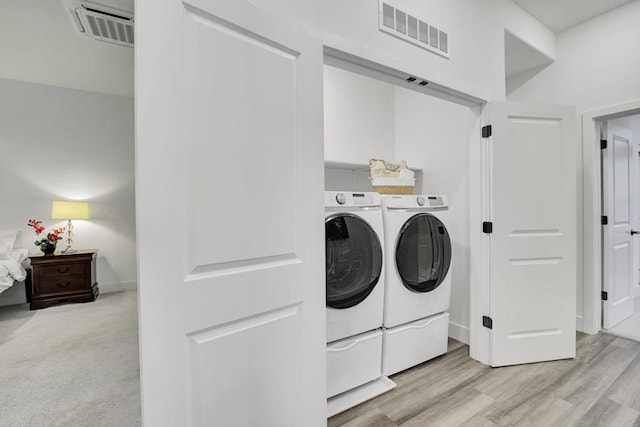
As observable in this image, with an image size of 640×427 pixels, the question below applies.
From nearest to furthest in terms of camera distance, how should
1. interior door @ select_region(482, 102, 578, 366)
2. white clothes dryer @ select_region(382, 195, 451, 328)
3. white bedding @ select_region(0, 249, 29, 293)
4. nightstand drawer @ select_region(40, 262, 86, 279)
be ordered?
white clothes dryer @ select_region(382, 195, 451, 328) → interior door @ select_region(482, 102, 578, 366) → white bedding @ select_region(0, 249, 29, 293) → nightstand drawer @ select_region(40, 262, 86, 279)

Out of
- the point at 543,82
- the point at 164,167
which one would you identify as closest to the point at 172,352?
the point at 164,167

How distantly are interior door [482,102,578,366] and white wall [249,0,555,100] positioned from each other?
0.36m

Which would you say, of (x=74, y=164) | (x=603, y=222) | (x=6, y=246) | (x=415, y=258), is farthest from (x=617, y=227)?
(x=6, y=246)

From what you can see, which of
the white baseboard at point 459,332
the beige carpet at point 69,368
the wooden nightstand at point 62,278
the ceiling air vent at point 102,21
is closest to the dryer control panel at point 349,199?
the white baseboard at point 459,332

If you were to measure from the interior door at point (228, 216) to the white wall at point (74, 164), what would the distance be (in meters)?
4.13

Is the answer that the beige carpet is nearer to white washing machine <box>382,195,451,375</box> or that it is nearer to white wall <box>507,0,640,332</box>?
white washing machine <box>382,195,451,375</box>

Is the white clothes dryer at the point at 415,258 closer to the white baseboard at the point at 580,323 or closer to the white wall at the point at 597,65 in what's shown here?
the white baseboard at the point at 580,323

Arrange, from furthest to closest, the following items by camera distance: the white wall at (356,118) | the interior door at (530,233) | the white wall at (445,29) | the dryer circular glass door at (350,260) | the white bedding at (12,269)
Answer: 1. the white bedding at (12,269)
2. the white wall at (356,118)
3. the interior door at (530,233)
4. the dryer circular glass door at (350,260)
5. the white wall at (445,29)

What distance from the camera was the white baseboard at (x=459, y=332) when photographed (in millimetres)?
2486

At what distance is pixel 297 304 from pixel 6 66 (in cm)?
470

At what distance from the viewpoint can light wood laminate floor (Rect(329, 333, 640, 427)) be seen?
5.12ft

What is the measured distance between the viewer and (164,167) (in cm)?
86

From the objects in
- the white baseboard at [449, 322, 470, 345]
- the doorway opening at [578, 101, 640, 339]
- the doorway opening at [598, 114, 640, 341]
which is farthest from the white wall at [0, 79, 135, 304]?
the doorway opening at [598, 114, 640, 341]

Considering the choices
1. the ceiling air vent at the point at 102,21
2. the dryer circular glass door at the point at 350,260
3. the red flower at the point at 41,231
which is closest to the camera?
the dryer circular glass door at the point at 350,260
